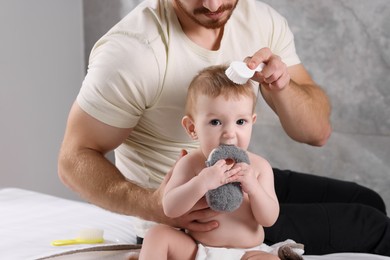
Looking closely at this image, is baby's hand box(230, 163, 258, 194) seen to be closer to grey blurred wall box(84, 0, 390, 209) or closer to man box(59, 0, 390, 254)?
man box(59, 0, 390, 254)

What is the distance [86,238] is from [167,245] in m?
0.56

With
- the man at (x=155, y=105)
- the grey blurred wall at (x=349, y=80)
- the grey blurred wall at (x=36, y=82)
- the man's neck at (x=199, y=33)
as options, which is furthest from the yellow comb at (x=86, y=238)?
the grey blurred wall at (x=36, y=82)

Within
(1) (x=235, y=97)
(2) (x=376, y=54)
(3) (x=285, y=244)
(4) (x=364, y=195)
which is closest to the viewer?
(1) (x=235, y=97)

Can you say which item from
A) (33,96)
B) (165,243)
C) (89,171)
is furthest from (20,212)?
(33,96)

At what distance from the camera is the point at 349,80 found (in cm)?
311

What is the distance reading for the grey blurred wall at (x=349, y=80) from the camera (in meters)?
3.02

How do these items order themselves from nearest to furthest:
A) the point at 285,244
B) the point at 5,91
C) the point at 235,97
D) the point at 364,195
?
the point at 235,97, the point at 285,244, the point at 364,195, the point at 5,91

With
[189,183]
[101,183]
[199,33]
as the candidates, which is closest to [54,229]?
[101,183]

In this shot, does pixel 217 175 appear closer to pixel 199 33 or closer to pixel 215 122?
pixel 215 122

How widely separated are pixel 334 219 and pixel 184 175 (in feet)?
1.87

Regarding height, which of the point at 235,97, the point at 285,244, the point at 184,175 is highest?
the point at 235,97

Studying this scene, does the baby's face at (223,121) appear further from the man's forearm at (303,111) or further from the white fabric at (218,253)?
the man's forearm at (303,111)

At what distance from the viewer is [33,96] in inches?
144

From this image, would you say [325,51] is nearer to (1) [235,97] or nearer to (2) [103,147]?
(2) [103,147]
